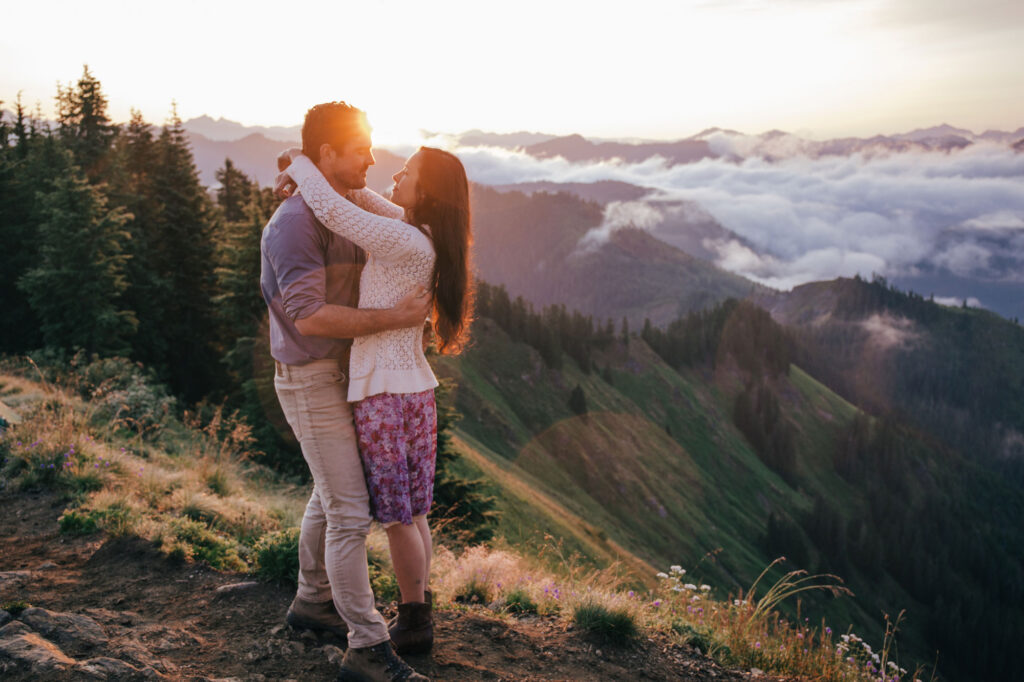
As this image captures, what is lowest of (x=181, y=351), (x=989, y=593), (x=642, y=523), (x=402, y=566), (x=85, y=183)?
(x=989, y=593)

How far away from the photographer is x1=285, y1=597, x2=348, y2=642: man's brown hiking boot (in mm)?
4746

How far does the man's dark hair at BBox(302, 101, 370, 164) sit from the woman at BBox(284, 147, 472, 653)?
20 cm

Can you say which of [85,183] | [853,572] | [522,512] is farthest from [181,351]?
[853,572]

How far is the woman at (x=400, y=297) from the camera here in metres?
3.83

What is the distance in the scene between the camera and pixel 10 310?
33188mm

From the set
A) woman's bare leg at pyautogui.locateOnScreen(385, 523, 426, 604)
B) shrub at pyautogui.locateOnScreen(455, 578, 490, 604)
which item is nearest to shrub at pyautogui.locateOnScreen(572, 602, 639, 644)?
shrub at pyautogui.locateOnScreen(455, 578, 490, 604)

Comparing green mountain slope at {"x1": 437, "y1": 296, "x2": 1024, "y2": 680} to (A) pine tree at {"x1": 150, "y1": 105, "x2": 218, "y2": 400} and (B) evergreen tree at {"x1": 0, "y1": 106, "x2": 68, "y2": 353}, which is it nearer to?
(A) pine tree at {"x1": 150, "y1": 105, "x2": 218, "y2": 400}

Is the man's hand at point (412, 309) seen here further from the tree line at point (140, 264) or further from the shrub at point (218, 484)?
the tree line at point (140, 264)

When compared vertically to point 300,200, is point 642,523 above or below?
below

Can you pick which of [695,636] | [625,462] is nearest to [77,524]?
[695,636]

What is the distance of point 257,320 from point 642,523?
6455cm

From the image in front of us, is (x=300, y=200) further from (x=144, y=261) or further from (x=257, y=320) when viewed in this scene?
(x=144, y=261)

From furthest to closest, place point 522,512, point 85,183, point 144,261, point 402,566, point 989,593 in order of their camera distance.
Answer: point 989,593, point 522,512, point 144,261, point 85,183, point 402,566

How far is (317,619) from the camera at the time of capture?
4.74 meters
